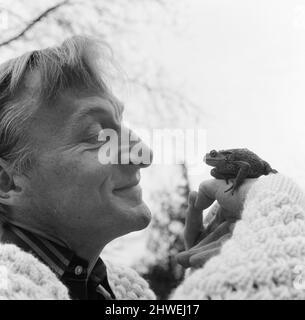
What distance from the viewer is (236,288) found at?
95 cm

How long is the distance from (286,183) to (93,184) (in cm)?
43

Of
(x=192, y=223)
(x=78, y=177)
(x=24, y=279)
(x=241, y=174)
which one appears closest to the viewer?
(x=24, y=279)

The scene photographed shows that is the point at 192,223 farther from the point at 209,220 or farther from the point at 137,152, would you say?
the point at 137,152

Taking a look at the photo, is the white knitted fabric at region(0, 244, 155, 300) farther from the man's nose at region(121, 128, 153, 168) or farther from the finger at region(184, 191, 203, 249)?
the finger at region(184, 191, 203, 249)

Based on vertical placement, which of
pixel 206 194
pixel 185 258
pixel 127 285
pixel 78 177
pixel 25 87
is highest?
pixel 25 87

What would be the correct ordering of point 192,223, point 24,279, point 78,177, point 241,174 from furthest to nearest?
point 192,223 → point 241,174 → point 78,177 → point 24,279

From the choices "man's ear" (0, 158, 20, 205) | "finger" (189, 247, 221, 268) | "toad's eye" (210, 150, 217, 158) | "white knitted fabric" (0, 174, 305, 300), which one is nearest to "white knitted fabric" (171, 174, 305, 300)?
"white knitted fabric" (0, 174, 305, 300)

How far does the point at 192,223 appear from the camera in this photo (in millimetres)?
1358

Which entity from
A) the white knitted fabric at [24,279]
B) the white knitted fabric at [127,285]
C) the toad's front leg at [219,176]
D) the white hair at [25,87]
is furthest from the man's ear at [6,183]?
the toad's front leg at [219,176]

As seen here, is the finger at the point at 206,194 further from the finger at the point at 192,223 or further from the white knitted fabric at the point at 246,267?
the white knitted fabric at the point at 246,267

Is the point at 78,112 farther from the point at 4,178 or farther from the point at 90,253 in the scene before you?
the point at 90,253

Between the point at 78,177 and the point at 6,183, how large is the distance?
0.57ft

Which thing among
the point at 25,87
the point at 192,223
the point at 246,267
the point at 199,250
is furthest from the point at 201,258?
the point at 25,87

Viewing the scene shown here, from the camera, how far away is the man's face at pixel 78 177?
1148mm
